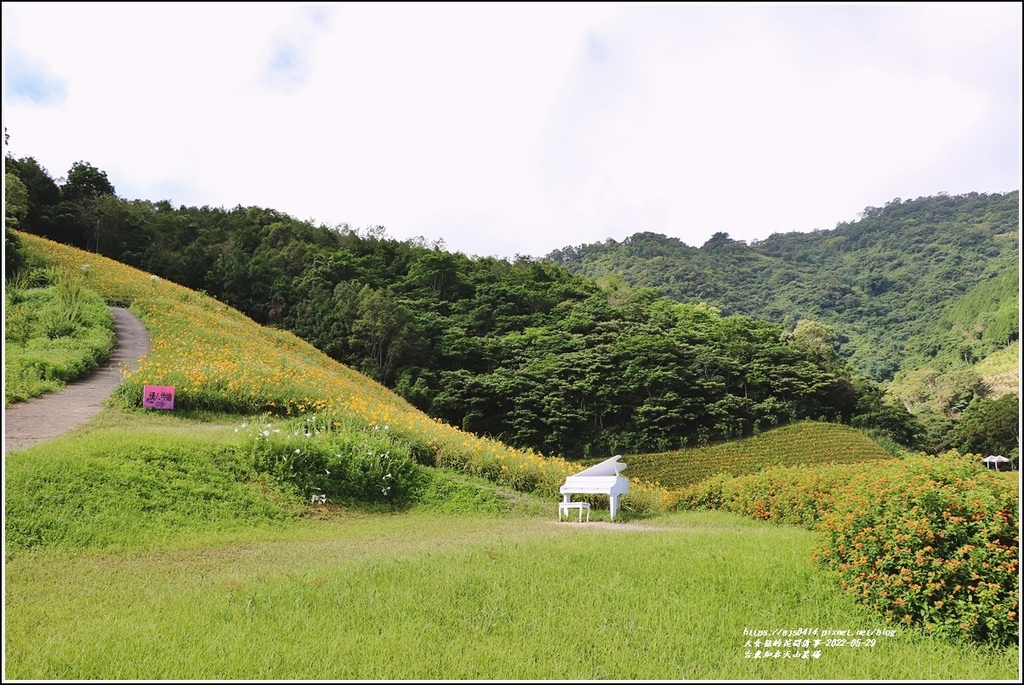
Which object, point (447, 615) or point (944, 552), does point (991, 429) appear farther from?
point (447, 615)

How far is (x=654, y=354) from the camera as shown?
1281 inches

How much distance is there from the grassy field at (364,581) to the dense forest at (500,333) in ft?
69.1

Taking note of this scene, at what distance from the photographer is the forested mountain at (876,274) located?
50062 millimetres

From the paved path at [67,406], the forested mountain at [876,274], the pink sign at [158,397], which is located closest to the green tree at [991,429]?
the forested mountain at [876,274]

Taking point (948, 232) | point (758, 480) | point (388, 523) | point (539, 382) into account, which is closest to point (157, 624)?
point (388, 523)

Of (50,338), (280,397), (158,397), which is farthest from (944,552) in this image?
(50,338)

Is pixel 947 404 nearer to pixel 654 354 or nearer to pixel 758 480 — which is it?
pixel 654 354

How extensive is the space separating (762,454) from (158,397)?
82.0 ft

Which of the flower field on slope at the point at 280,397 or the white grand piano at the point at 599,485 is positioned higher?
the flower field on slope at the point at 280,397

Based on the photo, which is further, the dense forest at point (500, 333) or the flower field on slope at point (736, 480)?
the dense forest at point (500, 333)

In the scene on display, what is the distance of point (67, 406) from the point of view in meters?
9.60
